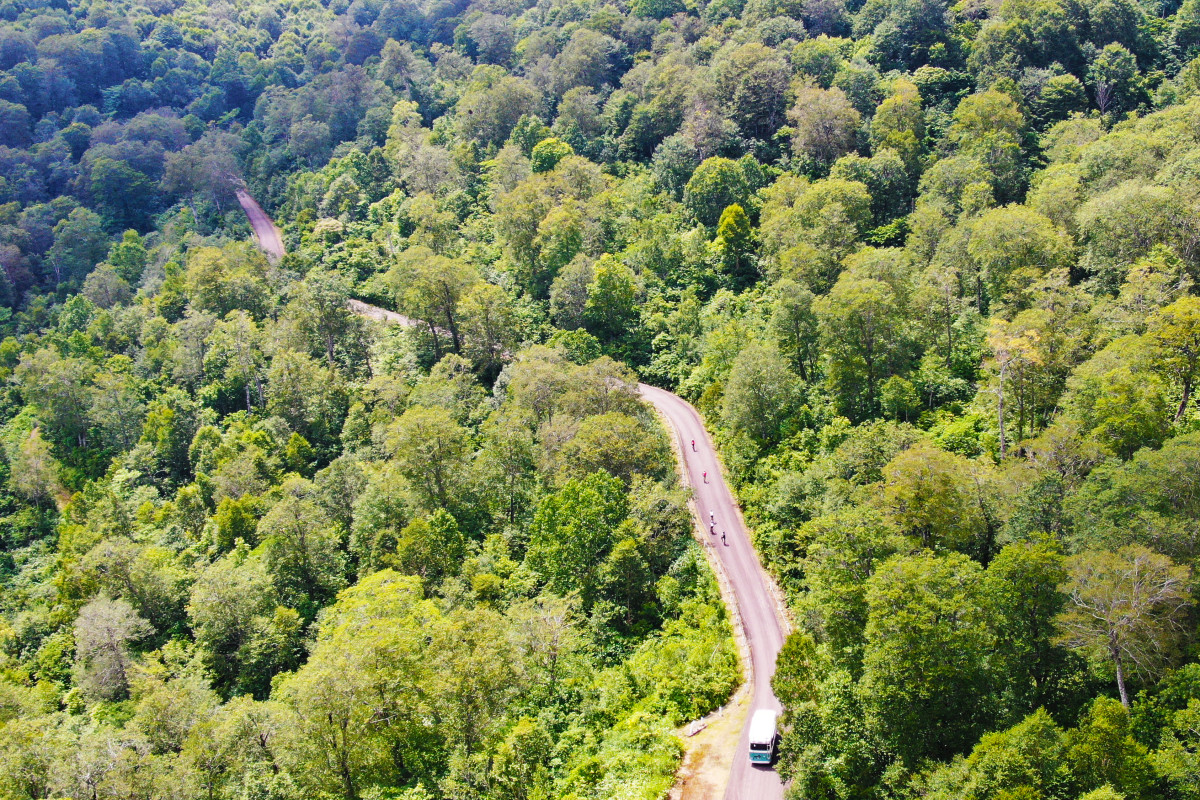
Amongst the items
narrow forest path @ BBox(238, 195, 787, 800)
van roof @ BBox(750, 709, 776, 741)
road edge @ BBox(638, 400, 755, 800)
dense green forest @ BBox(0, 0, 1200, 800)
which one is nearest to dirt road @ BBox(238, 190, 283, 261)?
dense green forest @ BBox(0, 0, 1200, 800)

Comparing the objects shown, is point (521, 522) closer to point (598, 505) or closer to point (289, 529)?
point (598, 505)

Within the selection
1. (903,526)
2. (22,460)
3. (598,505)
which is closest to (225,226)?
(22,460)

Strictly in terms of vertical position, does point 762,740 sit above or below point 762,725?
above

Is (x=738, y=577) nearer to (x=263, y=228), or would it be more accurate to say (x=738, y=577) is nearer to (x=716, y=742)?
(x=716, y=742)

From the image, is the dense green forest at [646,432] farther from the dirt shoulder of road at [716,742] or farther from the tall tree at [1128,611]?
the dirt shoulder of road at [716,742]

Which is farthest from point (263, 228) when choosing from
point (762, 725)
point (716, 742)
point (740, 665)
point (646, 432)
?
point (762, 725)

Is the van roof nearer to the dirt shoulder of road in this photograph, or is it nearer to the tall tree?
the dirt shoulder of road
